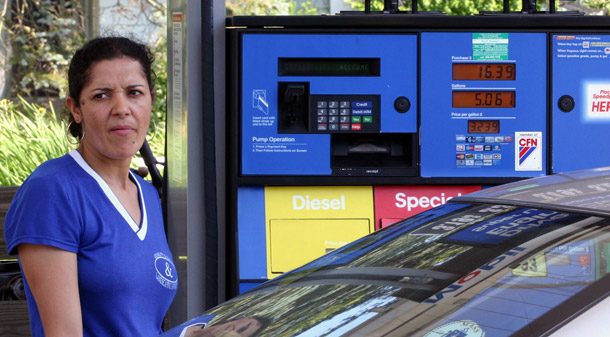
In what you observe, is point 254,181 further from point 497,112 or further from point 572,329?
point 572,329

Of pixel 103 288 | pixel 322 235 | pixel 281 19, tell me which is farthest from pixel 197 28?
pixel 103 288

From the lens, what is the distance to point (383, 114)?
14.3 feet

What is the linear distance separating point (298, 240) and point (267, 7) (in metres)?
6.90

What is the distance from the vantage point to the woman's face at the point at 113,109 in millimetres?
2512

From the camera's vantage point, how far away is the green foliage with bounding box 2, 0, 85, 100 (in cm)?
1016

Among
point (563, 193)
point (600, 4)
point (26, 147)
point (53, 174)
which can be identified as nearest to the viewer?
point (563, 193)

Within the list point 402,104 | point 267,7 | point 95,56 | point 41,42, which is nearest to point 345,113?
point 402,104

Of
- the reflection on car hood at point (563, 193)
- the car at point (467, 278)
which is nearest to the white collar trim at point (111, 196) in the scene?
the car at point (467, 278)

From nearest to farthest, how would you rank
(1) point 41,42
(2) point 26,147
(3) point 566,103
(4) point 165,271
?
(4) point 165,271, (3) point 566,103, (2) point 26,147, (1) point 41,42

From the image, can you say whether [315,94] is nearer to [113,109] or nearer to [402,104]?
[402,104]

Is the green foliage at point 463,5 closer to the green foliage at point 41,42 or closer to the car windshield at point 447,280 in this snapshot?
the green foliage at point 41,42

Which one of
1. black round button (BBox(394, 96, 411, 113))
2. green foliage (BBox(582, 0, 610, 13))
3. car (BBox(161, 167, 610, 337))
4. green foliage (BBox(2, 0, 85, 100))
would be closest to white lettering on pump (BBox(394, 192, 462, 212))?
black round button (BBox(394, 96, 411, 113))

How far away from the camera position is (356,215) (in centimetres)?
435

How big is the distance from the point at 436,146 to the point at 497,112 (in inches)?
13.9
